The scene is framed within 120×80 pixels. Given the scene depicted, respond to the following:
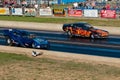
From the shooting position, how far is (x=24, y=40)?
27406 mm

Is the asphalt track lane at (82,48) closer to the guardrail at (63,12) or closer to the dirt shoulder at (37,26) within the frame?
the dirt shoulder at (37,26)

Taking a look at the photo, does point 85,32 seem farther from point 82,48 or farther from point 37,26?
point 37,26

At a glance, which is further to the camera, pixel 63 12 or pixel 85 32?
pixel 63 12

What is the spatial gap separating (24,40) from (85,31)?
708 centimetres

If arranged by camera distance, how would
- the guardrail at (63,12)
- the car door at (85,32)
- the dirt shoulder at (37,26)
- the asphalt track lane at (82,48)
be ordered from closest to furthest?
1. the asphalt track lane at (82,48)
2. the car door at (85,32)
3. the dirt shoulder at (37,26)
4. the guardrail at (63,12)

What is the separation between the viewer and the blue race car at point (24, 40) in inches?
1062

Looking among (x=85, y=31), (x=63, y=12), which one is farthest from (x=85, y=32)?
(x=63, y=12)

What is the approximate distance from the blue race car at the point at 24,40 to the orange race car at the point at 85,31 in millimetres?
5558

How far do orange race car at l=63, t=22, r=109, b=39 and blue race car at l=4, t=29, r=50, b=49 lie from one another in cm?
556

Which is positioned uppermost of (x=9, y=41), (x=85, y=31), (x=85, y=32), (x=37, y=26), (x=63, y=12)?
(x=63, y=12)

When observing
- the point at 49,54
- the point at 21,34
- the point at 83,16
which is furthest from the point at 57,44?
the point at 83,16

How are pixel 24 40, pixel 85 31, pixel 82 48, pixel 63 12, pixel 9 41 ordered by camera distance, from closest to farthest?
pixel 82 48, pixel 24 40, pixel 9 41, pixel 85 31, pixel 63 12

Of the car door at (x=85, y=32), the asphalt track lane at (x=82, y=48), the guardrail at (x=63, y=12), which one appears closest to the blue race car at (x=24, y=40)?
the asphalt track lane at (x=82, y=48)

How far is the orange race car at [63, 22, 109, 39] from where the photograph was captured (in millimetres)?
31384
